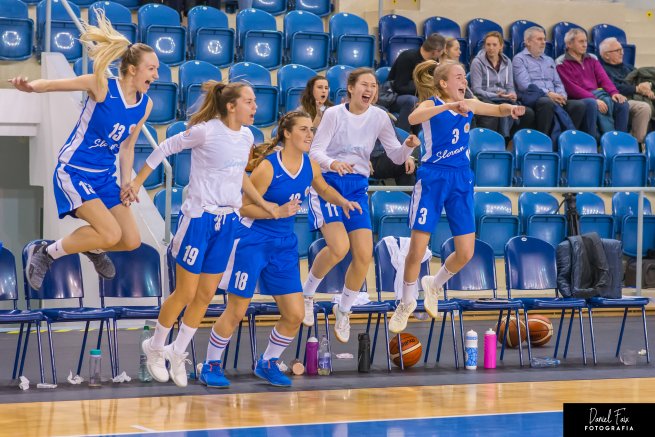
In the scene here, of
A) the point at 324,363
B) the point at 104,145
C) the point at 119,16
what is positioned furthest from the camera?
the point at 119,16

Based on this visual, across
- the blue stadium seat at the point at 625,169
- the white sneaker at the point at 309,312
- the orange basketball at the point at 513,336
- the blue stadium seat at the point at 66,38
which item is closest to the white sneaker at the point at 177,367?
the white sneaker at the point at 309,312

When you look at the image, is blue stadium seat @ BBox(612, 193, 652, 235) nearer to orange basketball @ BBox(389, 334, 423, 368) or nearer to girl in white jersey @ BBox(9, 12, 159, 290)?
orange basketball @ BBox(389, 334, 423, 368)

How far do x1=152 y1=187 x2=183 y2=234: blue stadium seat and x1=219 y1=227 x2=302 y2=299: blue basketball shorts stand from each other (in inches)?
107

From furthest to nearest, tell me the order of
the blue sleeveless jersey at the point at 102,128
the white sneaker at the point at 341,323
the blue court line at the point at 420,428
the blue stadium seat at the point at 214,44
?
the blue stadium seat at the point at 214,44 < the white sneaker at the point at 341,323 < the blue sleeveless jersey at the point at 102,128 < the blue court line at the point at 420,428

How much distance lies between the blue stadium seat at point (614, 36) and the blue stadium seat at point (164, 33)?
215 inches

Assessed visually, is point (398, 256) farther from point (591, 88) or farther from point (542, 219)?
point (591, 88)

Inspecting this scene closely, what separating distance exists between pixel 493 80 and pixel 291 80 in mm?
2219

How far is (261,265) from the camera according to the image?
27.8 feet

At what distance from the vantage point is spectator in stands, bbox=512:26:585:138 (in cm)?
1360

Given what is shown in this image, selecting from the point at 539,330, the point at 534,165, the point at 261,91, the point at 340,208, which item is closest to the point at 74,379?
the point at 340,208

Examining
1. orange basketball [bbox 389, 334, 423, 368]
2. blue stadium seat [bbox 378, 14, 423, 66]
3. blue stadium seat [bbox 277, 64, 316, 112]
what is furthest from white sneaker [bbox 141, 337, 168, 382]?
blue stadium seat [bbox 378, 14, 423, 66]

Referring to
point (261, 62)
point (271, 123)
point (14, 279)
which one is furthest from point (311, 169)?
point (261, 62)

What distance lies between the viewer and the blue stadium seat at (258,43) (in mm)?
13578

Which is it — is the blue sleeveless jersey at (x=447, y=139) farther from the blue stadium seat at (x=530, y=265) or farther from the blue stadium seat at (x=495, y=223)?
the blue stadium seat at (x=495, y=223)
